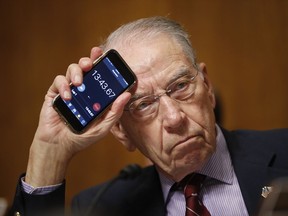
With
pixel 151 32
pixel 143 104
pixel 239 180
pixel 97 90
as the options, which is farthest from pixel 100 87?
pixel 239 180

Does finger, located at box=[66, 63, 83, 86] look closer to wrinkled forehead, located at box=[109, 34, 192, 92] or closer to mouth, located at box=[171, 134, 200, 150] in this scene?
wrinkled forehead, located at box=[109, 34, 192, 92]

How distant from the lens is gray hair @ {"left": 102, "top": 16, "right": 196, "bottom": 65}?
150 cm

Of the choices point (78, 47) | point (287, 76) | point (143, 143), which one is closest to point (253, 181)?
point (143, 143)

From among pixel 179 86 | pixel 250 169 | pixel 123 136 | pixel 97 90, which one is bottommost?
pixel 250 169

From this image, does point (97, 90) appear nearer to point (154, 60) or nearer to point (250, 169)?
point (154, 60)

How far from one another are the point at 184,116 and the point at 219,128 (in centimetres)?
29

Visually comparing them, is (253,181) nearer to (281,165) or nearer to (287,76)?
(281,165)

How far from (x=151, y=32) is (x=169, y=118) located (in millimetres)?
308

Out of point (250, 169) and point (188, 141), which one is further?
point (250, 169)

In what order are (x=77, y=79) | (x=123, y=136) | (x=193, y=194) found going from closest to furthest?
(x=77, y=79) < (x=193, y=194) < (x=123, y=136)

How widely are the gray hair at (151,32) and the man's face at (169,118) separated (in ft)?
0.08

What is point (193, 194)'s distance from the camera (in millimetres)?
1449

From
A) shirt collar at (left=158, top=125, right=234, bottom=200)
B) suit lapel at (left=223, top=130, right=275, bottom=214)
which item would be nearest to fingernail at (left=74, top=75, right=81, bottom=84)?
shirt collar at (left=158, top=125, right=234, bottom=200)

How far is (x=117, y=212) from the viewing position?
5.26 feet
